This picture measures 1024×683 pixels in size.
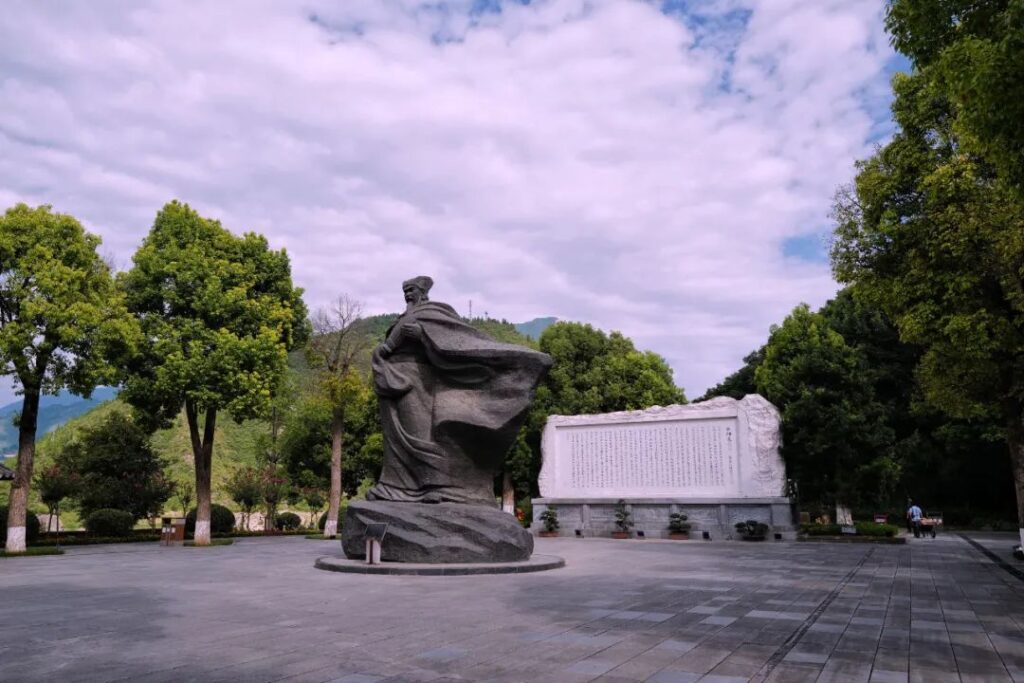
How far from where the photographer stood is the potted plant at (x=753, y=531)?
18797 mm

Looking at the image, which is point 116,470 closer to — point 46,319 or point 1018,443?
point 46,319

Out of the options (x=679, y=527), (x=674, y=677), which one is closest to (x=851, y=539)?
(x=679, y=527)

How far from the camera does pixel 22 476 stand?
1614cm

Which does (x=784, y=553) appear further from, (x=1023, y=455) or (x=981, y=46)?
(x=981, y=46)

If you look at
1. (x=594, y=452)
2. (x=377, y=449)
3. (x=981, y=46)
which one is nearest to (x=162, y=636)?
(x=981, y=46)

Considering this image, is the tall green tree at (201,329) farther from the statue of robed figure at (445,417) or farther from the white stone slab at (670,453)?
the white stone slab at (670,453)

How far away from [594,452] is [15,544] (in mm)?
15325

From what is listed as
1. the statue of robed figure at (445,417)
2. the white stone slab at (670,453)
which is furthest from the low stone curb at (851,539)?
the statue of robed figure at (445,417)

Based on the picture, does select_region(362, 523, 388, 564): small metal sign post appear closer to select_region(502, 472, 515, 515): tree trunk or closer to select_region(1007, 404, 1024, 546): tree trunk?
select_region(1007, 404, 1024, 546): tree trunk

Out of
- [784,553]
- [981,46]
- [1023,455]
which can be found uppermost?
[981,46]

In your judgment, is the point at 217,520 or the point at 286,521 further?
the point at 286,521

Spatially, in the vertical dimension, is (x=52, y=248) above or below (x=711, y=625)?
above

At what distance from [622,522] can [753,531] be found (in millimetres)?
3966

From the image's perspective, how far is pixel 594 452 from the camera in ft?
73.4
